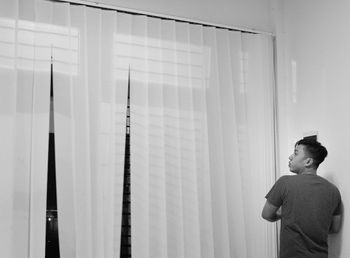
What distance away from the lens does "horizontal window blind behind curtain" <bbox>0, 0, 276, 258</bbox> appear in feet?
8.53

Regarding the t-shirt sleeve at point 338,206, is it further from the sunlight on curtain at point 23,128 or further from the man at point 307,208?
the sunlight on curtain at point 23,128

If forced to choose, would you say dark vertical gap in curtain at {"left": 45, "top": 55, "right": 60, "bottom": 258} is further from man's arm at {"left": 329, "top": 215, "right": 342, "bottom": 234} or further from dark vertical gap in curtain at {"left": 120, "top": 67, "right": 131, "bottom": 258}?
man's arm at {"left": 329, "top": 215, "right": 342, "bottom": 234}

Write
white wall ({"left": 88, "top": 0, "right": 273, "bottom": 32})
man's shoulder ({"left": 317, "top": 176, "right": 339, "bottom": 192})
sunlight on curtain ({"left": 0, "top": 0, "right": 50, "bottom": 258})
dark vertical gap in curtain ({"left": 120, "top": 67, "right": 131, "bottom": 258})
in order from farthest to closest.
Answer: white wall ({"left": 88, "top": 0, "right": 273, "bottom": 32}), dark vertical gap in curtain ({"left": 120, "top": 67, "right": 131, "bottom": 258}), man's shoulder ({"left": 317, "top": 176, "right": 339, "bottom": 192}), sunlight on curtain ({"left": 0, "top": 0, "right": 50, "bottom": 258})

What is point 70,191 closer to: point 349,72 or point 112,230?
point 112,230

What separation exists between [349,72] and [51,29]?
6.46ft

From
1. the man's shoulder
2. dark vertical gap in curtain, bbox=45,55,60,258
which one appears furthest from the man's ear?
dark vertical gap in curtain, bbox=45,55,60,258

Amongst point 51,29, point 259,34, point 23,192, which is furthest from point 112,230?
point 259,34

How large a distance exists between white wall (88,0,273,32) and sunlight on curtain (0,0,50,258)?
0.58 m

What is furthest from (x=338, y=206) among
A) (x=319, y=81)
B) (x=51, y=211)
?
(x=51, y=211)

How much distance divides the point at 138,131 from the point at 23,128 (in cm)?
75

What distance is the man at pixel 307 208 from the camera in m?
2.55

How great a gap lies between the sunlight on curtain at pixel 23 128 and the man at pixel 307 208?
4.87ft

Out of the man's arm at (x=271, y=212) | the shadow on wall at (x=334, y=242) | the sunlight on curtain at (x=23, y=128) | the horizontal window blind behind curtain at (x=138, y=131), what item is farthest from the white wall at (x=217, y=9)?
the man's arm at (x=271, y=212)

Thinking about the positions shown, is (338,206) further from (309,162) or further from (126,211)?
(126,211)
